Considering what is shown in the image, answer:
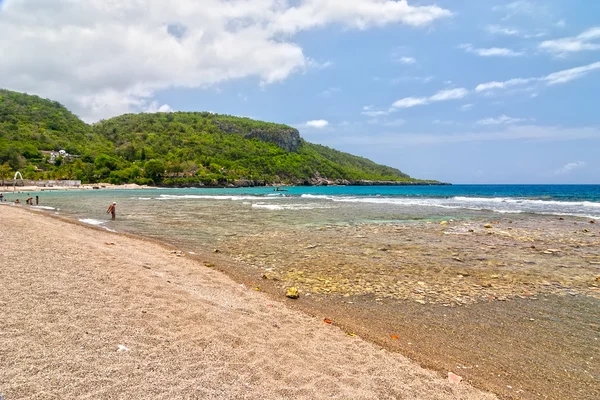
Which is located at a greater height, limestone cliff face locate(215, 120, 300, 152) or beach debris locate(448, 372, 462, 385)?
limestone cliff face locate(215, 120, 300, 152)

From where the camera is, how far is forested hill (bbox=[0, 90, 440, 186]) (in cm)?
11794

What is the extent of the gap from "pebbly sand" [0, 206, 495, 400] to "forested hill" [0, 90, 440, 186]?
11000 centimetres

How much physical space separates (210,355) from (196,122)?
203076 millimetres

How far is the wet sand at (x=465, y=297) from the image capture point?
198 inches

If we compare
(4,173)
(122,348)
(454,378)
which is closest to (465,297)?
(454,378)

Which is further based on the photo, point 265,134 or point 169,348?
point 265,134

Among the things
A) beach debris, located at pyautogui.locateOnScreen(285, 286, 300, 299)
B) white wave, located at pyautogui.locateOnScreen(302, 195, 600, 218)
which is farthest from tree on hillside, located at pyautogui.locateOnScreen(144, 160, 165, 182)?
beach debris, located at pyautogui.locateOnScreen(285, 286, 300, 299)

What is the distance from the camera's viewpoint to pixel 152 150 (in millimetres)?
151875

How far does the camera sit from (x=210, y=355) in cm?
442

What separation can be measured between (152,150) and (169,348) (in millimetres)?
163638

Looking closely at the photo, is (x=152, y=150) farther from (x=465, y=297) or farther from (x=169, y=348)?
(x=169, y=348)

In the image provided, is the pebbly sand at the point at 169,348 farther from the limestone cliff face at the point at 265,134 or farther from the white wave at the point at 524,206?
the limestone cliff face at the point at 265,134

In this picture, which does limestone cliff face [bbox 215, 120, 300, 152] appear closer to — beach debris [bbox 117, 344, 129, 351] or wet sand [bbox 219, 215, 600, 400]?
wet sand [bbox 219, 215, 600, 400]

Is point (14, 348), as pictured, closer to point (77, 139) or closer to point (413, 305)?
point (413, 305)
